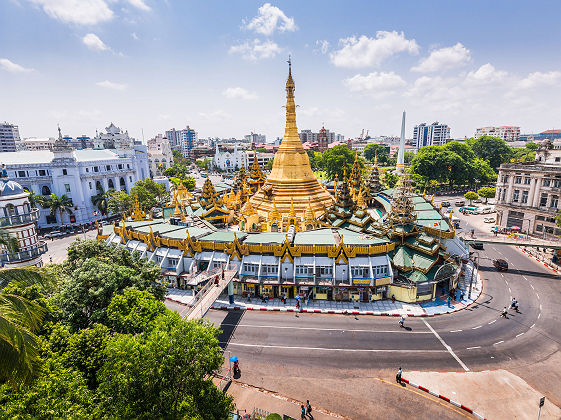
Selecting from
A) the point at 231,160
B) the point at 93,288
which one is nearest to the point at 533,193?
the point at 93,288

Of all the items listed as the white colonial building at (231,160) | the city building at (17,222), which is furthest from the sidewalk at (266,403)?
the white colonial building at (231,160)

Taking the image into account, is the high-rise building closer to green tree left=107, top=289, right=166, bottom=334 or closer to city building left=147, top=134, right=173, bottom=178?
city building left=147, top=134, right=173, bottom=178

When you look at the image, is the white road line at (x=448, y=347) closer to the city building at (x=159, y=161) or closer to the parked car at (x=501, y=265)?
the parked car at (x=501, y=265)

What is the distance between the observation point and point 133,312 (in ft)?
66.4

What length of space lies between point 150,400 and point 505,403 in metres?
24.2

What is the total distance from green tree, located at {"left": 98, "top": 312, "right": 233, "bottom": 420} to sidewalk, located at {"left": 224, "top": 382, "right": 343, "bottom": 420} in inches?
272

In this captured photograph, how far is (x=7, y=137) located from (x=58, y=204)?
166m

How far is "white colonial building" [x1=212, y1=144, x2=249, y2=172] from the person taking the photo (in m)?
182

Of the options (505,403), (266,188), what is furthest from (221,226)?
(505,403)

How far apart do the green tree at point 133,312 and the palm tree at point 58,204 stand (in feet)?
198

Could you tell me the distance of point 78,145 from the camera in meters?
190

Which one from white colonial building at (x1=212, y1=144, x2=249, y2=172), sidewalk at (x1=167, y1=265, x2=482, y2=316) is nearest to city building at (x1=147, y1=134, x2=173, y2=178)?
white colonial building at (x1=212, y1=144, x2=249, y2=172)

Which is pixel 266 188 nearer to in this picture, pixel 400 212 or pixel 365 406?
pixel 400 212

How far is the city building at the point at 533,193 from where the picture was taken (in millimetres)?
55656
